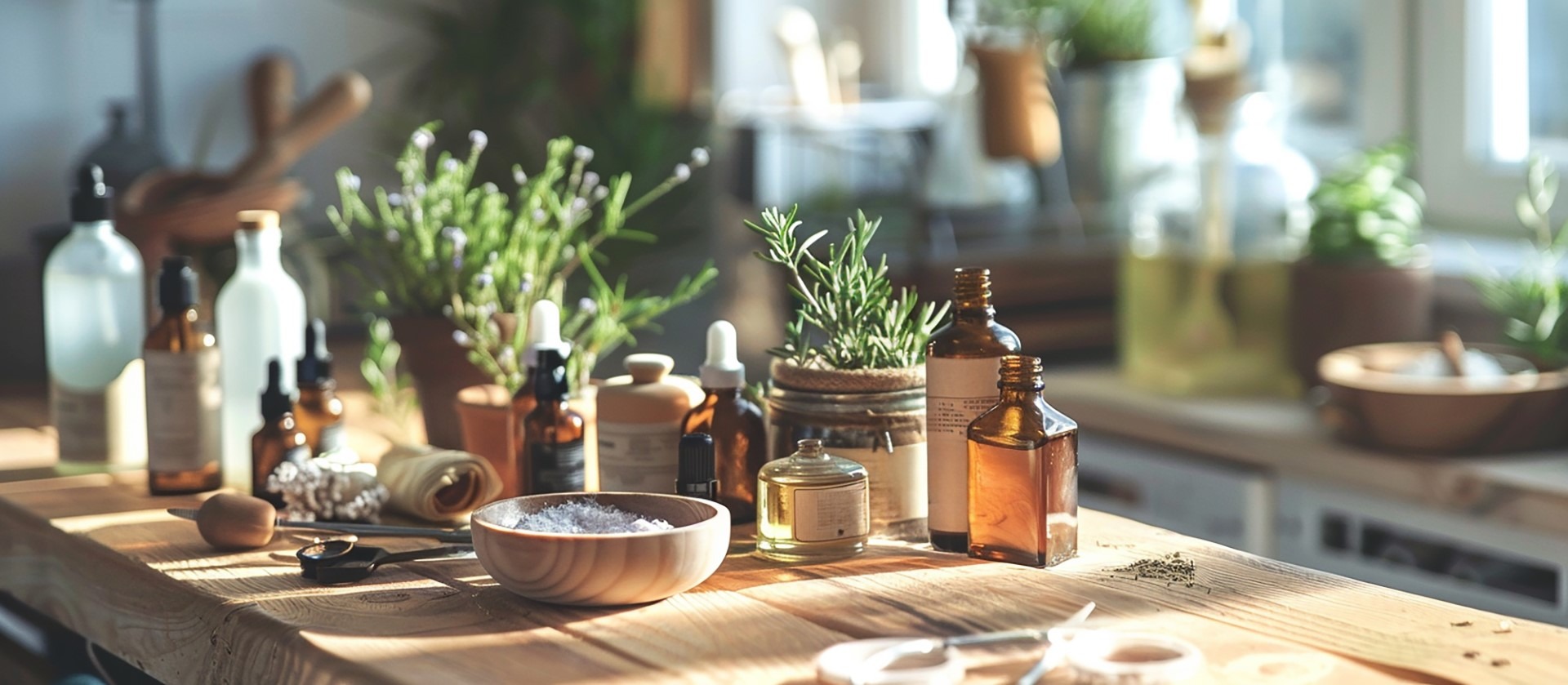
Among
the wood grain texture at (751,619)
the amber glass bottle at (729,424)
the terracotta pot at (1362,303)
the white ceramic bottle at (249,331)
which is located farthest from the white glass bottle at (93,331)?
the terracotta pot at (1362,303)

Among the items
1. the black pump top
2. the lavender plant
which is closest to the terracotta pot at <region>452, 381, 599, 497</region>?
the lavender plant

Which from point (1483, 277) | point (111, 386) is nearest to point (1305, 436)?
point (1483, 277)

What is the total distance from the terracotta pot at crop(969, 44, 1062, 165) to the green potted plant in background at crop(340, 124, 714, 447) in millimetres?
1019

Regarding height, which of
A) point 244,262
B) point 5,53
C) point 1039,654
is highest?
point 5,53

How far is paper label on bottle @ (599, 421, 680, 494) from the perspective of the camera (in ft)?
4.35

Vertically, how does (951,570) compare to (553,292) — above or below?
below

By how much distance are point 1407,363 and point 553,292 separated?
1.08 metres

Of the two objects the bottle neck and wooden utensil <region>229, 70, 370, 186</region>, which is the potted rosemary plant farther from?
wooden utensil <region>229, 70, 370, 186</region>

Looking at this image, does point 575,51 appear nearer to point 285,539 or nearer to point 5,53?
point 5,53

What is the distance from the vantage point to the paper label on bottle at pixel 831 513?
1183mm

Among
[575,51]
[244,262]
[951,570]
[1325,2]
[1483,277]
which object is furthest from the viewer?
[575,51]

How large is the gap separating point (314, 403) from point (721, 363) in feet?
1.41

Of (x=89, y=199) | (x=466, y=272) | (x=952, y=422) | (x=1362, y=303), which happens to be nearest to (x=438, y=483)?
(x=466, y=272)

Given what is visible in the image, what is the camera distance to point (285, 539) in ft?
4.31
